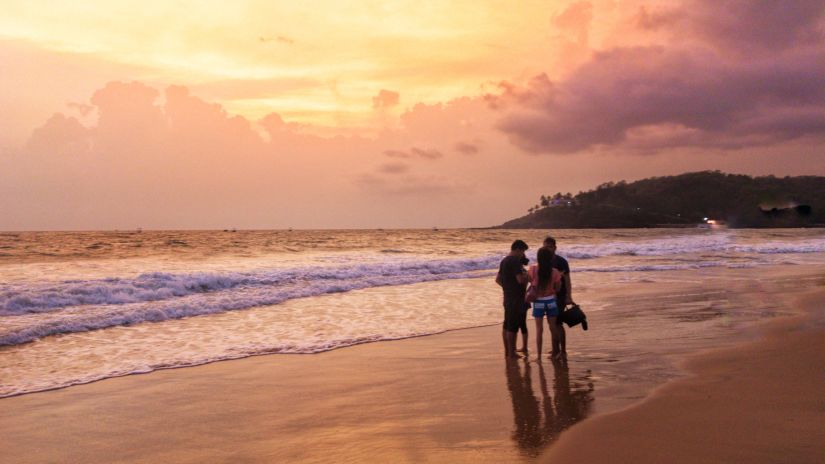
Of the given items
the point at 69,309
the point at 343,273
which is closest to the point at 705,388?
the point at 69,309

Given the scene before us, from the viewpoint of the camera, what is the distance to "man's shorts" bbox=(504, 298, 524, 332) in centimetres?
1072

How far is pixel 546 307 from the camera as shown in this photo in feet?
34.8

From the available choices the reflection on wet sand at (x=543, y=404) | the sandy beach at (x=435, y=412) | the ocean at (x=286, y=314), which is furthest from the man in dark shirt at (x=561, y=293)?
the reflection on wet sand at (x=543, y=404)

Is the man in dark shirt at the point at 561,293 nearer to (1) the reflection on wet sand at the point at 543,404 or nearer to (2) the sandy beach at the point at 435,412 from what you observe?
(2) the sandy beach at the point at 435,412

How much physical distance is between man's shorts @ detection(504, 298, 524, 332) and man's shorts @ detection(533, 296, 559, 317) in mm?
269

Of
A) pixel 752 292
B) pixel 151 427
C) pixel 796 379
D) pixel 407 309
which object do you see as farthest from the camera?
pixel 752 292

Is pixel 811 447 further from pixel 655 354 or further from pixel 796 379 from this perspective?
pixel 655 354

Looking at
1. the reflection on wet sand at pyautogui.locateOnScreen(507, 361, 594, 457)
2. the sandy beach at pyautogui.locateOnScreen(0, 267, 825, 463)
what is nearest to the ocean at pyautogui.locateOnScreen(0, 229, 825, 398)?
the reflection on wet sand at pyautogui.locateOnScreen(507, 361, 594, 457)

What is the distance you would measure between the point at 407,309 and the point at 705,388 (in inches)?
409

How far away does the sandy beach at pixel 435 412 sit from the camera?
5.95 metres

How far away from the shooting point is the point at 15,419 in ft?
24.9

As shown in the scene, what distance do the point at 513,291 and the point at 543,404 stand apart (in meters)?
3.52

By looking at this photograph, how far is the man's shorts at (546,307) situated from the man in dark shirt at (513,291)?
283 millimetres

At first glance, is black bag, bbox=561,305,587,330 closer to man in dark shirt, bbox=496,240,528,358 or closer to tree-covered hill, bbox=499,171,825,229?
man in dark shirt, bbox=496,240,528,358
